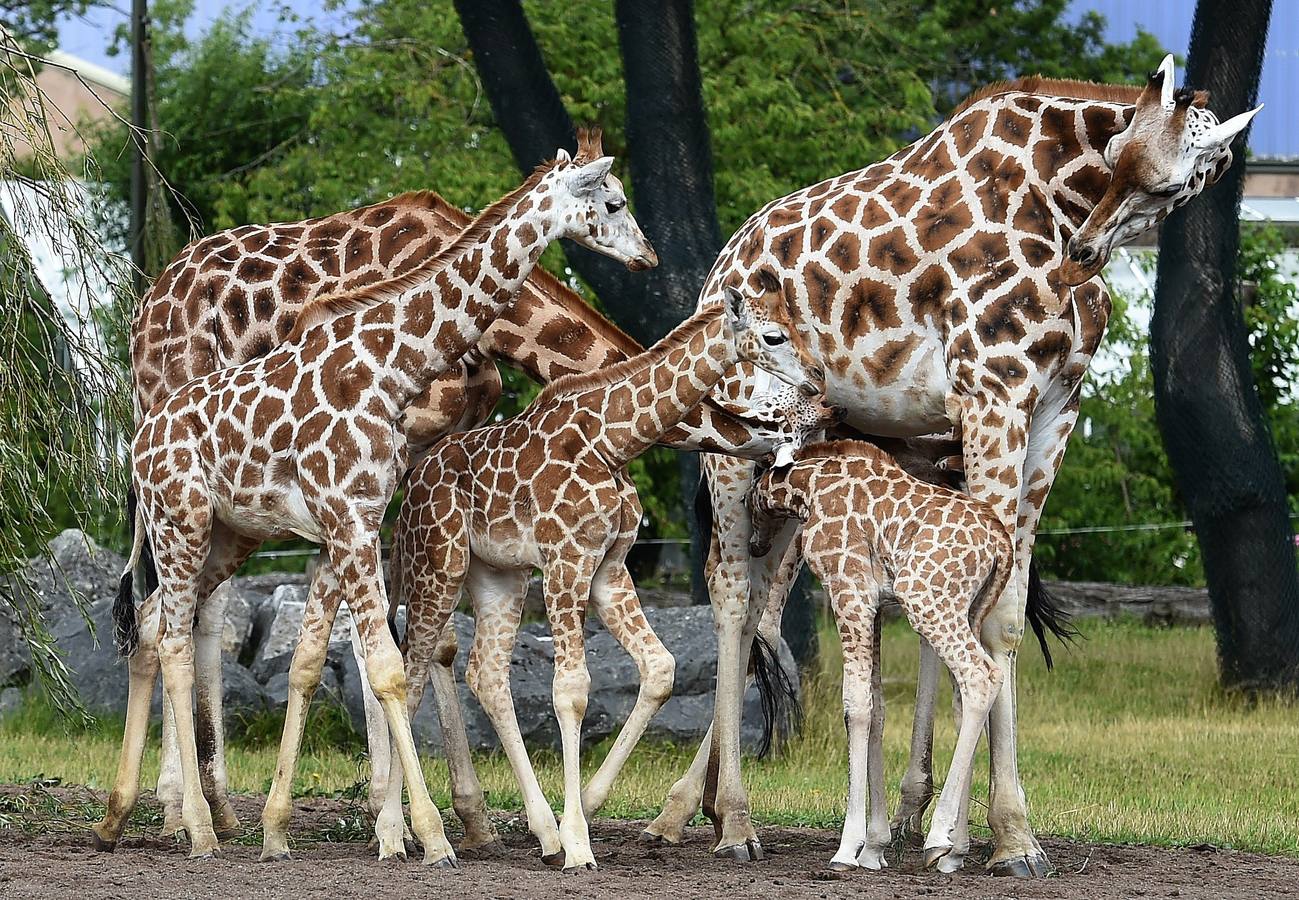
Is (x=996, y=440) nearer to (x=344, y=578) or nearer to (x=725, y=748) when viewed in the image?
(x=725, y=748)

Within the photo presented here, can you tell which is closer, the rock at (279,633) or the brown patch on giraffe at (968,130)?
the brown patch on giraffe at (968,130)

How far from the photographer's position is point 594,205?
22.4ft

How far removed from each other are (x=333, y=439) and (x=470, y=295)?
2.50 feet

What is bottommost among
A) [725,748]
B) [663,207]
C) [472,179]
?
[725,748]

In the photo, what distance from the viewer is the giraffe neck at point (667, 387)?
672 centimetres

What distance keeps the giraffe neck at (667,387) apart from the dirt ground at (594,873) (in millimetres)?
1617

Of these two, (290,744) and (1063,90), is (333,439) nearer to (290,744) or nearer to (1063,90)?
(290,744)

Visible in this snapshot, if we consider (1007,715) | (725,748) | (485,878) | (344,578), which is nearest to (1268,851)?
(1007,715)

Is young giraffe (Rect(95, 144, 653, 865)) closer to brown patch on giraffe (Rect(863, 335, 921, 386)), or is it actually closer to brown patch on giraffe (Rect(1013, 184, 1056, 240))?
brown patch on giraffe (Rect(863, 335, 921, 386))

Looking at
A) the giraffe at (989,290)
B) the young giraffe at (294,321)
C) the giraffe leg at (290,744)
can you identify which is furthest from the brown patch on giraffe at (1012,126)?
the giraffe leg at (290,744)

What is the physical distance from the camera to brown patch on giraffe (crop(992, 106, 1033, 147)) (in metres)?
6.94

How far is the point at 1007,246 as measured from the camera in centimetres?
673

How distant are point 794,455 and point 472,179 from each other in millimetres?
11538

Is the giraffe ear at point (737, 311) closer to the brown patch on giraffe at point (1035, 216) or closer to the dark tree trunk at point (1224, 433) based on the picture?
the brown patch on giraffe at point (1035, 216)
